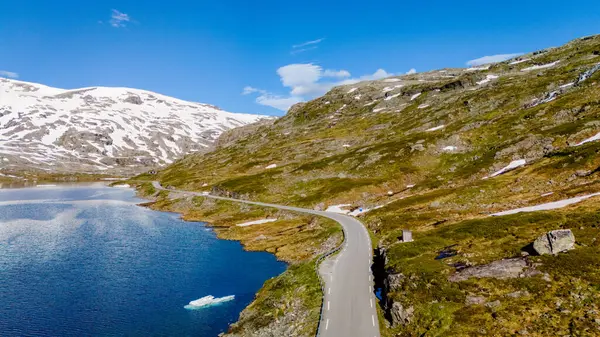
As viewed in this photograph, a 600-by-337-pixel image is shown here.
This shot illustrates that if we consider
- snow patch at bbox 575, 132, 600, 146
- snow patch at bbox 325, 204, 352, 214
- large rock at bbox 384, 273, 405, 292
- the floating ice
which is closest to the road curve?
large rock at bbox 384, 273, 405, 292

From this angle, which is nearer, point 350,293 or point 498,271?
point 498,271

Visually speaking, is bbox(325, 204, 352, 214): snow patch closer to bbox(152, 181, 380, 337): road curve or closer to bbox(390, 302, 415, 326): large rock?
bbox(152, 181, 380, 337): road curve

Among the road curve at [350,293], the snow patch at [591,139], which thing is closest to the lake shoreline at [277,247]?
the road curve at [350,293]

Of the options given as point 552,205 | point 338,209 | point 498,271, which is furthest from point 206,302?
point 338,209


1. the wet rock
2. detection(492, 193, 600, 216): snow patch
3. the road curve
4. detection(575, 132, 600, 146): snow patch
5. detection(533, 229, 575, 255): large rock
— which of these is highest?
detection(575, 132, 600, 146): snow patch

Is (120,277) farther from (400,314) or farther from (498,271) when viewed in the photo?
(498,271)

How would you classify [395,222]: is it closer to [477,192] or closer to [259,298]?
[477,192]

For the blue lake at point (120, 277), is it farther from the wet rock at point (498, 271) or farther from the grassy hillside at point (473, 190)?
the wet rock at point (498, 271)
